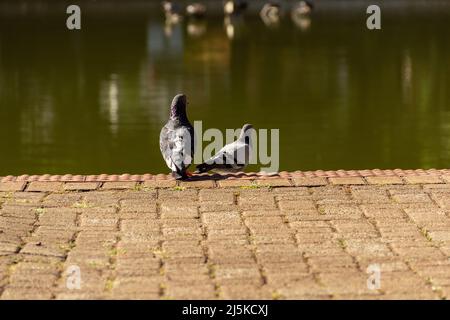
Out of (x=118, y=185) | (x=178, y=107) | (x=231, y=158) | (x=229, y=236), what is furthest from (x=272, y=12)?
(x=229, y=236)

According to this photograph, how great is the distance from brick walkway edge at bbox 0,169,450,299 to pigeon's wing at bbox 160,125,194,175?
0.16m

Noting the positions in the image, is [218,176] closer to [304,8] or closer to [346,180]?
[346,180]

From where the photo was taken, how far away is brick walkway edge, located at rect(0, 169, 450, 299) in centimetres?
588

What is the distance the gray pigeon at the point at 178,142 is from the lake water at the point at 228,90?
2.67 meters

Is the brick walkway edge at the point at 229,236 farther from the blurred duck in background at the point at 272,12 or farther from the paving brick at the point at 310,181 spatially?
the blurred duck in background at the point at 272,12

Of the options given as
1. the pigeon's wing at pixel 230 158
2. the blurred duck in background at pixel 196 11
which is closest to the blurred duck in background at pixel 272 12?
the blurred duck in background at pixel 196 11

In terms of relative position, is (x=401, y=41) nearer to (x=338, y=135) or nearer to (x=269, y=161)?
(x=338, y=135)

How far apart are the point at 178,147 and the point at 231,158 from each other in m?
0.61

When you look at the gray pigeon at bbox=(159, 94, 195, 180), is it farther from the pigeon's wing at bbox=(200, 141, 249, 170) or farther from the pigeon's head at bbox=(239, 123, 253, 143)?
the pigeon's head at bbox=(239, 123, 253, 143)

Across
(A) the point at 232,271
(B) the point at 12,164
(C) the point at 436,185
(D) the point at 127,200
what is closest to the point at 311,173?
(C) the point at 436,185

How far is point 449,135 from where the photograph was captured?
551 inches

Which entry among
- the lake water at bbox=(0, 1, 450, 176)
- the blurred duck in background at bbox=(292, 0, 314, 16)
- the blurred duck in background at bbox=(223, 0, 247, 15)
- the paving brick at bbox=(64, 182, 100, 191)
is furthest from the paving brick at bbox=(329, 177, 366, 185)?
the blurred duck in background at bbox=(292, 0, 314, 16)

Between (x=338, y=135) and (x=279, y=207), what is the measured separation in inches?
255

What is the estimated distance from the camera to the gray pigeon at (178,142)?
347 inches
